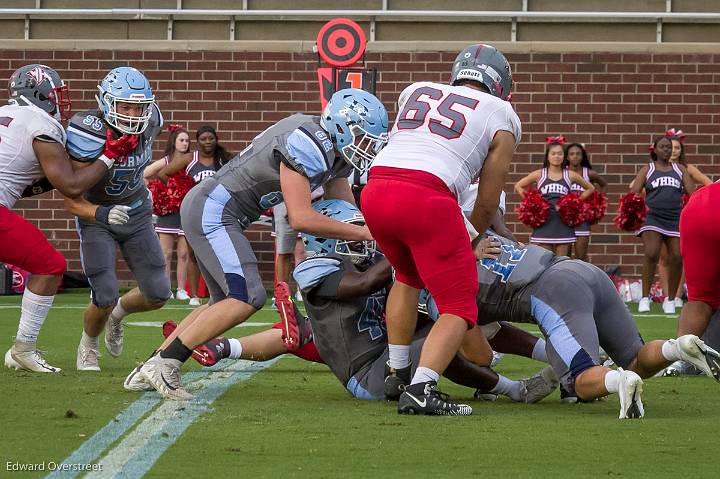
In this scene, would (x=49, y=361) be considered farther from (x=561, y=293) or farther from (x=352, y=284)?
(x=561, y=293)

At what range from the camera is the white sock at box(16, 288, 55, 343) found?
7836 millimetres

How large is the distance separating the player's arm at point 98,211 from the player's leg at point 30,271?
29cm

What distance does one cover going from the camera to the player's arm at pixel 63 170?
7.45 metres

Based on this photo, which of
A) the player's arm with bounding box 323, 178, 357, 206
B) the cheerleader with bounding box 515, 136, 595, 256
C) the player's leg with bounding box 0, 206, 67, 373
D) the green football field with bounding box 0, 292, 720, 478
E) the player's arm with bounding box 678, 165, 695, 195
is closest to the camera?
the green football field with bounding box 0, 292, 720, 478

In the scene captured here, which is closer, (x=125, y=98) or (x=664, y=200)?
(x=125, y=98)

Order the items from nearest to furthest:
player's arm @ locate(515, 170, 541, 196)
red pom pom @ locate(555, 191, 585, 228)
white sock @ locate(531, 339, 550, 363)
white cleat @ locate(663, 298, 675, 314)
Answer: white sock @ locate(531, 339, 550, 363)
white cleat @ locate(663, 298, 675, 314)
red pom pom @ locate(555, 191, 585, 228)
player's arm @ locate(515, 170, 541, 196)

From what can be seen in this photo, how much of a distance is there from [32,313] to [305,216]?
241 cm

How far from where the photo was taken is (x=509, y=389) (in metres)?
6.60

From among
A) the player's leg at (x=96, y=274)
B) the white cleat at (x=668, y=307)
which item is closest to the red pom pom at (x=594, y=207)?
the white cleat at (x=668, y=307)

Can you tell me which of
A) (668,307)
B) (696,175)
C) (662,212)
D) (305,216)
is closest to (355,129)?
(305,216)

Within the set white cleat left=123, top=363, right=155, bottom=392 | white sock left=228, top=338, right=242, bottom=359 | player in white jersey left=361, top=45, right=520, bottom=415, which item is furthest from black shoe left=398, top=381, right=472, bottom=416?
white sock left=228, top=338, right=242, bottom=359

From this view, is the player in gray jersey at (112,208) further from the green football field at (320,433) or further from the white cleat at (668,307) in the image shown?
the white cleat at (668,307)

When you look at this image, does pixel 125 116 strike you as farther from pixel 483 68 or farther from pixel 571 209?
pixel 571 209

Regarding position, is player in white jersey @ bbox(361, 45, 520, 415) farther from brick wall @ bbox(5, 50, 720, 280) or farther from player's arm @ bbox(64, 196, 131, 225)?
brick wall @ bbox(5, 50, 720, 280)
